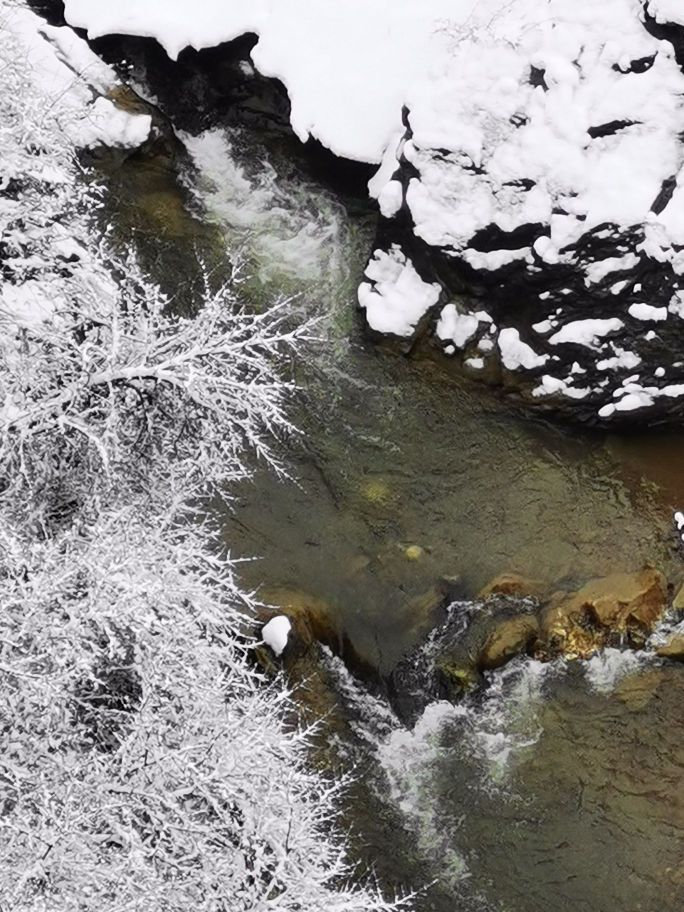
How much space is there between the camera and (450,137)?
35.1ft

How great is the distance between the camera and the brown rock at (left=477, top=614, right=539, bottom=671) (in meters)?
9.78

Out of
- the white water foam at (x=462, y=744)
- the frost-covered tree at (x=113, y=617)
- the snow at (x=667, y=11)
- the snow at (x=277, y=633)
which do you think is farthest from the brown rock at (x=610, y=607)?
the snow at (x=667, y=11)

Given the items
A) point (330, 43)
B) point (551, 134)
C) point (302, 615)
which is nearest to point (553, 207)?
point (551, 134)

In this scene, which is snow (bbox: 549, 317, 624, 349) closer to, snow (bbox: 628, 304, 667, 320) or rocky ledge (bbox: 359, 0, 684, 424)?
rocky ledge (bbox: 359, 0, 684, 424)

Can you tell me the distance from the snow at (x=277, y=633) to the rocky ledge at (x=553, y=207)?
3.49 metres

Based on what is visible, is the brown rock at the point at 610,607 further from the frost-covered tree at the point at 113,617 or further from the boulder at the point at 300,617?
the frost-covered tree at the point at 113,617

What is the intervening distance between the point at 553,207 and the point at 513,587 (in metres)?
3.89

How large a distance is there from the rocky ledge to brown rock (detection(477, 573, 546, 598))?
78.5 inches

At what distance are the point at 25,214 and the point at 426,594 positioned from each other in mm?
5215

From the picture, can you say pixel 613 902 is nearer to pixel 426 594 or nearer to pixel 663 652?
pixel 663 652

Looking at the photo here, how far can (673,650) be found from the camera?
9.88 meters

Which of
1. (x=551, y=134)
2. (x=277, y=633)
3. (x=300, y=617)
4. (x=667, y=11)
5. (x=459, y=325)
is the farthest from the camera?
(x=459, y=325)

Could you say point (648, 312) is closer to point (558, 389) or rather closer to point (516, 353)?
point (558, 389)

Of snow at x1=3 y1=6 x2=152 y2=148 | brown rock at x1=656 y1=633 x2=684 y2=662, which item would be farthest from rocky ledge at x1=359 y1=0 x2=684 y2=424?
snow at x1=3 y1=6 x2=152 y2=148
